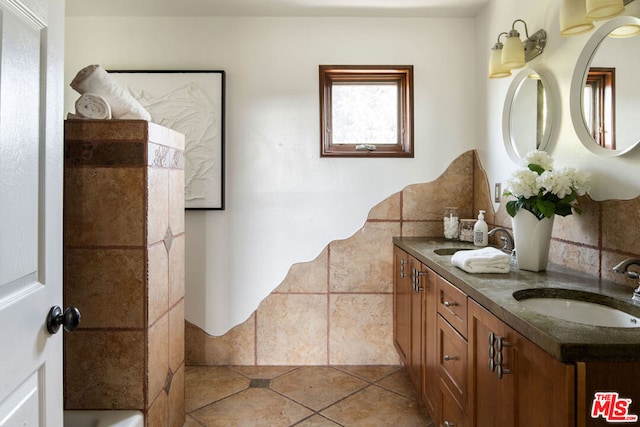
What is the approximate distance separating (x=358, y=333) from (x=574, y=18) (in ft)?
7.06

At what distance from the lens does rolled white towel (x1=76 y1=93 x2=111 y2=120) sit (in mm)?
1599

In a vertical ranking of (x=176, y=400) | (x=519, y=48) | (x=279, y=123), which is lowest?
(x=176, y=400)

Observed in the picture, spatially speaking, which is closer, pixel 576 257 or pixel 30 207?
pixel 30 207

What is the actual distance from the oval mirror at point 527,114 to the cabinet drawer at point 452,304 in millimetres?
868

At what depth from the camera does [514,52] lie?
80.0 inches

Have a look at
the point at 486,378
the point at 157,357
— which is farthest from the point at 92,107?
the point at 486,378

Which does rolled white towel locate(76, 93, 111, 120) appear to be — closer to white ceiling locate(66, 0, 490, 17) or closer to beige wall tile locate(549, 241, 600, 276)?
white ceiling locate(66, 0, 490, 17)

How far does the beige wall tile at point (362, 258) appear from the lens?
280 cm

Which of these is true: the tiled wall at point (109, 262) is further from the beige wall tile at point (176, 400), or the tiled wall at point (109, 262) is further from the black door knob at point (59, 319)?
the black door knob at point (59, 319)

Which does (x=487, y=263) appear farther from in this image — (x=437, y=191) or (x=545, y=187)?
(x=437, y=191)

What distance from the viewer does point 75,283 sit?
1588mm

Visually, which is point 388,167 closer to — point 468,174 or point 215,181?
point 468,174

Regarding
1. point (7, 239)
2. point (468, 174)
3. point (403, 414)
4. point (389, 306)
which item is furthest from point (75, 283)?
point (468, 174)

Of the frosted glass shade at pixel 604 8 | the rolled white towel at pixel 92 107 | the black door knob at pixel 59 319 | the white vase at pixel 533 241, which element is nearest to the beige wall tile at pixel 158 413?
the black door knob at pixel 59 319
